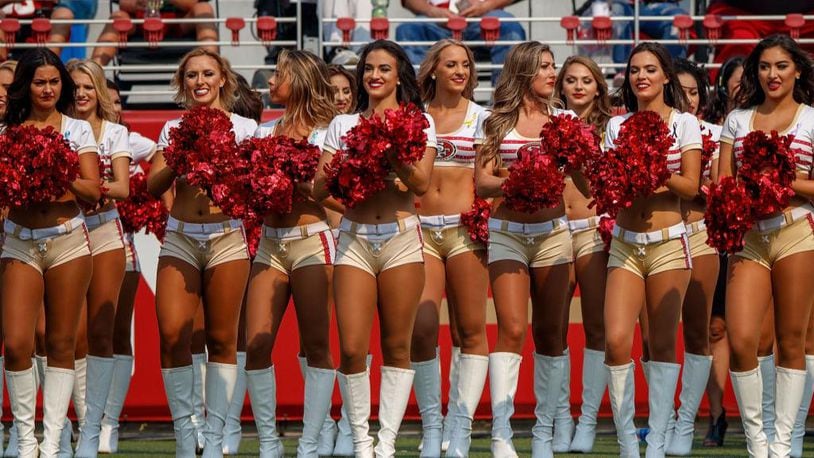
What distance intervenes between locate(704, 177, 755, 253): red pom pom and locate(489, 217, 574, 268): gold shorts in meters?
0.99

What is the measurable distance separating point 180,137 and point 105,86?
1501 millimetres

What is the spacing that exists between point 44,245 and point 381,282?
1.76 m

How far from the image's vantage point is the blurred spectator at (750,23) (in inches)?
464

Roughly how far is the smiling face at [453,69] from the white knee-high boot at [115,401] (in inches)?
100

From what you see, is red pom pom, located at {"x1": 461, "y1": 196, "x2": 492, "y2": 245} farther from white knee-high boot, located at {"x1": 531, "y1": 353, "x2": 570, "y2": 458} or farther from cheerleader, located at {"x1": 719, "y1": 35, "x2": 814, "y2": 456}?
cheerleader, located at {"x1": 719, "y1": 35, "x2": 814, "y2": 456}

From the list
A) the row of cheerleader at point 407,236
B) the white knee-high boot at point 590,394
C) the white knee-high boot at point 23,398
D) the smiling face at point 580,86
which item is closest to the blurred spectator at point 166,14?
the row of cheerleader at point 407,236

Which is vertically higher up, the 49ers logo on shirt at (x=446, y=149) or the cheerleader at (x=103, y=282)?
the 49ers logo on shirt at (x=446, y=149)

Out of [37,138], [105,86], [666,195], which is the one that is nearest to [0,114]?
[105,86]

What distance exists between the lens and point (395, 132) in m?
6.86

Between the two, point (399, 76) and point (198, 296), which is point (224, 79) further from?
point (198, 296)

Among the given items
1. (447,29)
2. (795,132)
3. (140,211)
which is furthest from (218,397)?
(447,29)

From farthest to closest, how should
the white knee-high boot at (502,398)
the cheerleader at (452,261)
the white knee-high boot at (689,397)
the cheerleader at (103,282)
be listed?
the white knee-high boot at (689,397) < the cheerleader at (103,282) < the cheerleader at (452,261) < the white knee-high boot at (502,398)

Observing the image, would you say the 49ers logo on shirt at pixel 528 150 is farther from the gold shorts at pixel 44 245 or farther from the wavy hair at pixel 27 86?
the wavy hair at pixel 27 86

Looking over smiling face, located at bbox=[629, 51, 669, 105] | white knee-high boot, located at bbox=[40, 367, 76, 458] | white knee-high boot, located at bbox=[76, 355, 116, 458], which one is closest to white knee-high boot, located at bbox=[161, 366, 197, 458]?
white knee-high boot, located at bbox=[40, 367, 76, 458]
